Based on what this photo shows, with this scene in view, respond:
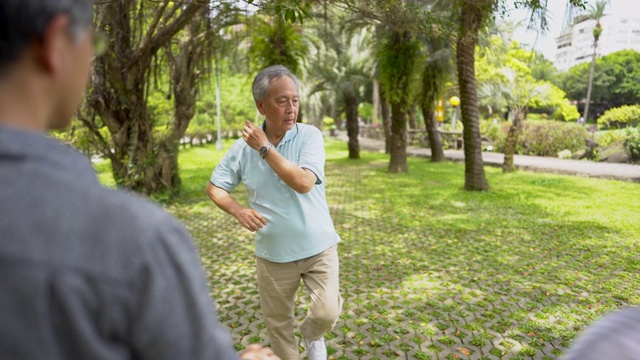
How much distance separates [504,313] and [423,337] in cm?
106

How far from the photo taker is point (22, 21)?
0.73m

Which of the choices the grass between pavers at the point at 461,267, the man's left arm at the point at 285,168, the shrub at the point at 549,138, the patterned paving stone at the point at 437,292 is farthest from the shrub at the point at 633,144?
the man's left arm at the point at 285,168

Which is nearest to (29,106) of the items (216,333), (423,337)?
(216,333)

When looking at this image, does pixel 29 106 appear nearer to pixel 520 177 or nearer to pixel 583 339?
pixel 583 339

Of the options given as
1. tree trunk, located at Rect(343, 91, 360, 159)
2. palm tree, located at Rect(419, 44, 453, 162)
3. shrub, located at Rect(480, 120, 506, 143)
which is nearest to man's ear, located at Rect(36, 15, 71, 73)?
palm tree, located at Rect(419, 44, 453, 162)

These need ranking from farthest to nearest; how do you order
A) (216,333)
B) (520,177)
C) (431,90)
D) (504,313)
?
(431,90) < (520,177) < (504,313) < (216,333)

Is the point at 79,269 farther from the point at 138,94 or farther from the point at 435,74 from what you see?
the point at 435,74

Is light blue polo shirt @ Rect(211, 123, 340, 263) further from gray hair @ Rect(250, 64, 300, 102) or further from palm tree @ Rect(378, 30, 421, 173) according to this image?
palm tree @ Rect(378, 30, 421, 173)

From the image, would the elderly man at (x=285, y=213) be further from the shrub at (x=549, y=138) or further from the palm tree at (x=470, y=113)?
the shrub at (x=549, y=138)

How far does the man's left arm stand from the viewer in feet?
8.45

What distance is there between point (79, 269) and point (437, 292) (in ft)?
17.1

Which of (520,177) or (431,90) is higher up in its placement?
(431,90)

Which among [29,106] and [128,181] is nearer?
[29,106]

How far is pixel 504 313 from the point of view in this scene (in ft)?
16.0
